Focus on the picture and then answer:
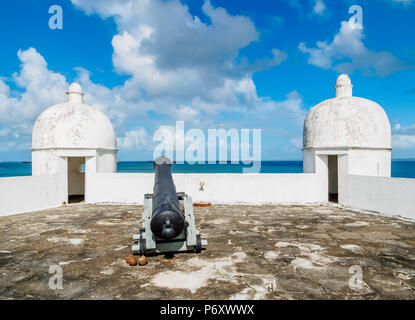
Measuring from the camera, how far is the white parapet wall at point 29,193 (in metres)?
10.2

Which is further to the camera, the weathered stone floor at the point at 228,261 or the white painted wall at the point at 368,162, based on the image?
the white painted wall at the point at 368,162

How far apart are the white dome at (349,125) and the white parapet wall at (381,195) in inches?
71.1

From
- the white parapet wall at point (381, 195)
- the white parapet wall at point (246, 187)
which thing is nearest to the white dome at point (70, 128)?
the white parapet wall at point (246, 187)

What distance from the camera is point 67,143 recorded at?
12.8 meters

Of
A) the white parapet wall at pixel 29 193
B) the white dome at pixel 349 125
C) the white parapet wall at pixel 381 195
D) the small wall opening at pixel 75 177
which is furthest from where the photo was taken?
the small wall opening at pixel 75 177

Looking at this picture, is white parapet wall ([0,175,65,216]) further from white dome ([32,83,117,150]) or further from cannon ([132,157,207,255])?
cannon ([132,157,207,255])

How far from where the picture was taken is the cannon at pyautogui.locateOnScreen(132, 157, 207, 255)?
4879 mm

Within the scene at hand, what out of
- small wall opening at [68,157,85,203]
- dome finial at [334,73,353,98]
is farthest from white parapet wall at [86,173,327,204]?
small wall opening at [68,157,85,203]

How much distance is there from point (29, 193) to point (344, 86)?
581 inches

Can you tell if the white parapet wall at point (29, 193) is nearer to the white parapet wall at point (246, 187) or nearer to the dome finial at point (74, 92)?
the white parapet wall at point (246, 187)

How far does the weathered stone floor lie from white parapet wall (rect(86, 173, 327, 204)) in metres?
3.09
